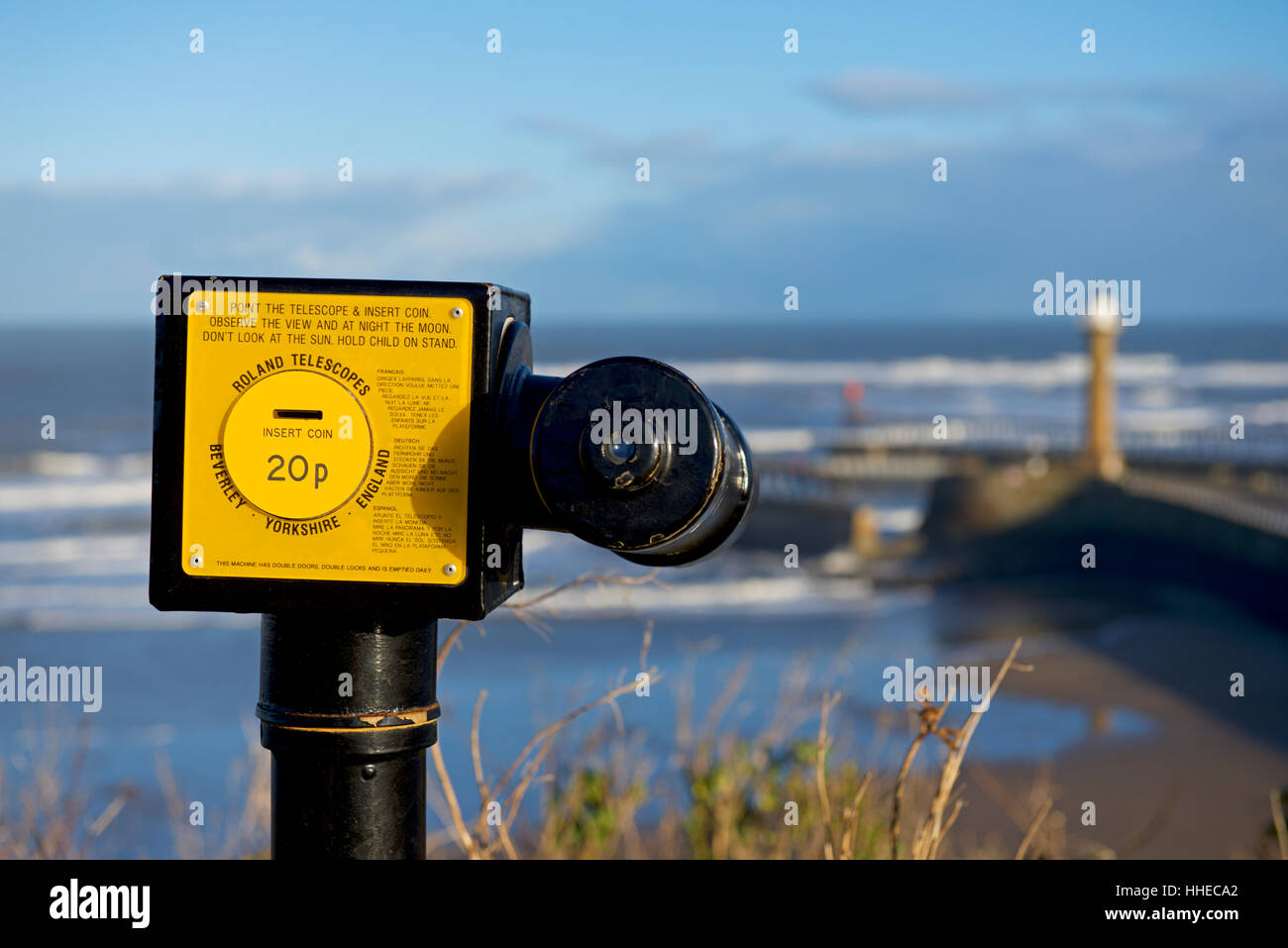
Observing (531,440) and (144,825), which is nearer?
(531,440)

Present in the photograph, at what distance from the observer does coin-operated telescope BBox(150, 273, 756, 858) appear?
129 cm

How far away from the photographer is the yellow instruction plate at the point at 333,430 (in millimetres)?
1290

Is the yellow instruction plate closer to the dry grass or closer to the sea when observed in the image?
the sea

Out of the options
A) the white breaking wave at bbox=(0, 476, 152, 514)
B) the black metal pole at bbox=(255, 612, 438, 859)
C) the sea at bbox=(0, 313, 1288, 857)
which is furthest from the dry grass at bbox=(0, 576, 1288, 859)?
the white breaking wave at bbox=(0, 476, 152, 514)

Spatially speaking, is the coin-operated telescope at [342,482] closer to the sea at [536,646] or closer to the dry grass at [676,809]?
the sea at [536,646]

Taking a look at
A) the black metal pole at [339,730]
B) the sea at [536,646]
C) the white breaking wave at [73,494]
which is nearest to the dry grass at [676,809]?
the sea at [536,646]

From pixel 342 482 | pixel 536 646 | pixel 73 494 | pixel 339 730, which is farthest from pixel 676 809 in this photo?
pixel 73 494

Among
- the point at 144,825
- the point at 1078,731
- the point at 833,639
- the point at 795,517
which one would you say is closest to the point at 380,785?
the point at 144,825

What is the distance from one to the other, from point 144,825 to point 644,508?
242 inches

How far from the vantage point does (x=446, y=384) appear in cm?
129

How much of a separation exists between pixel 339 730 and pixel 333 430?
315 mm

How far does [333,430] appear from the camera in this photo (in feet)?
4.23
